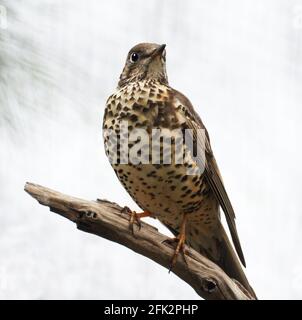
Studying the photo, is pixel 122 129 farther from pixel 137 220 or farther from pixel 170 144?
pixel 137 220

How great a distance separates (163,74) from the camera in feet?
13.5

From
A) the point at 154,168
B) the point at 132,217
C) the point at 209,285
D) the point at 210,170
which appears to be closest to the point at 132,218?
the point at 132,217

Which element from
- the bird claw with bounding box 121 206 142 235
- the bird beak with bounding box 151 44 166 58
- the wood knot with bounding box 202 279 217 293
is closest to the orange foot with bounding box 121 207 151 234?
the bird claw with bounding box 121 206 142 235

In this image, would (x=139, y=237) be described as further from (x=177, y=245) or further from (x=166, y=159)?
(x=166, y=159)

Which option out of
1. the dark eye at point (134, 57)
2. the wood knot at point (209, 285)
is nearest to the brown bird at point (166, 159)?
the dark eye at point (134, 57)

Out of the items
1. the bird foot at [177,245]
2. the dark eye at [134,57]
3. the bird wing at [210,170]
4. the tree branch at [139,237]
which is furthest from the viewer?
the dark eye at [134,57]

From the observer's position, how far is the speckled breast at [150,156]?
3686 millimetres

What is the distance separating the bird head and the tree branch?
35.7 inches

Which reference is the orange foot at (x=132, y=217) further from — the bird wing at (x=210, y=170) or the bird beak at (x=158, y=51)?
the bird beak at (x=158, y=51)

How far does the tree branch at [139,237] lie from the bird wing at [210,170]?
291 millimetres

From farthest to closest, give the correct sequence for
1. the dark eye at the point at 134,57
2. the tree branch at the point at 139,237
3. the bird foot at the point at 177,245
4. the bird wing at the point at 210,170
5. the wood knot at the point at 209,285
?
the dark eye at the point at 134,57
the bird wing at the point at 210,170
the bird foot at the point at 177,245
the wood knot at the point at 209,285
the tree branch at the point at 139,237

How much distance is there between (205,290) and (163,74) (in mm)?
1331

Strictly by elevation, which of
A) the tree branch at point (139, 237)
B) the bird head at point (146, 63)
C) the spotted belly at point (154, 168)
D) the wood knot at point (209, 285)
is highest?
the bird head at point (146, 63)

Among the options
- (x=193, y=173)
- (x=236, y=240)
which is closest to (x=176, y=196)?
(x=193, y=173)
